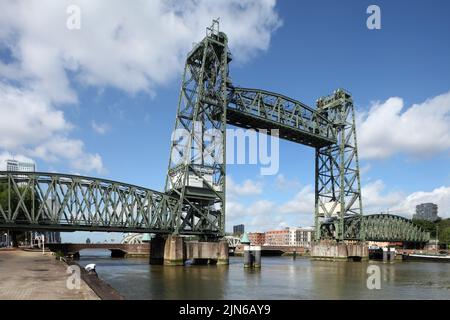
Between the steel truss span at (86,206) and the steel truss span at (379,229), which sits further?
the steel truss span at (379,229)

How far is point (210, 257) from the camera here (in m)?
60.5

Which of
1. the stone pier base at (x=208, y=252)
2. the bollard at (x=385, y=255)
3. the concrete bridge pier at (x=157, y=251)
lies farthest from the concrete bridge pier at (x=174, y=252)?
the bollard at (x=385, y=255)

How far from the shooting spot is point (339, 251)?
3204 inches

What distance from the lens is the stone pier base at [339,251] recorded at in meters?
81.1

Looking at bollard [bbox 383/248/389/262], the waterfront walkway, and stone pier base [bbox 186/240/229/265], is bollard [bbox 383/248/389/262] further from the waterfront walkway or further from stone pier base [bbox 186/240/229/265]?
the waterfront walkway

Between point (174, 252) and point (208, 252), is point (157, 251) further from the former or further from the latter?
point (208, 252)

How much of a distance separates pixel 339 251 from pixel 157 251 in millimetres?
36536

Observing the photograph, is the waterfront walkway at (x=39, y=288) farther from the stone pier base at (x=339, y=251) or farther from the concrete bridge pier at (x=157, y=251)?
the stone pier base at (x=339, y=251)

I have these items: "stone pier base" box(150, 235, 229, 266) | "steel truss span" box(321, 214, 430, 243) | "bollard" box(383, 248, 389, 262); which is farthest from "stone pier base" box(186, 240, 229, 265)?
"bollard" box(383, 248, 389, 262)

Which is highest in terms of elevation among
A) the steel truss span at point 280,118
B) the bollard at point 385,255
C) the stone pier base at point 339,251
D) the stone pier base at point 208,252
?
the steel truss span at point 280,118

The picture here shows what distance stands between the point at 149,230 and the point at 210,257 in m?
9.14

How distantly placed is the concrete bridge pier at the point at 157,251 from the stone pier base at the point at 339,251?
35463 millimetres
